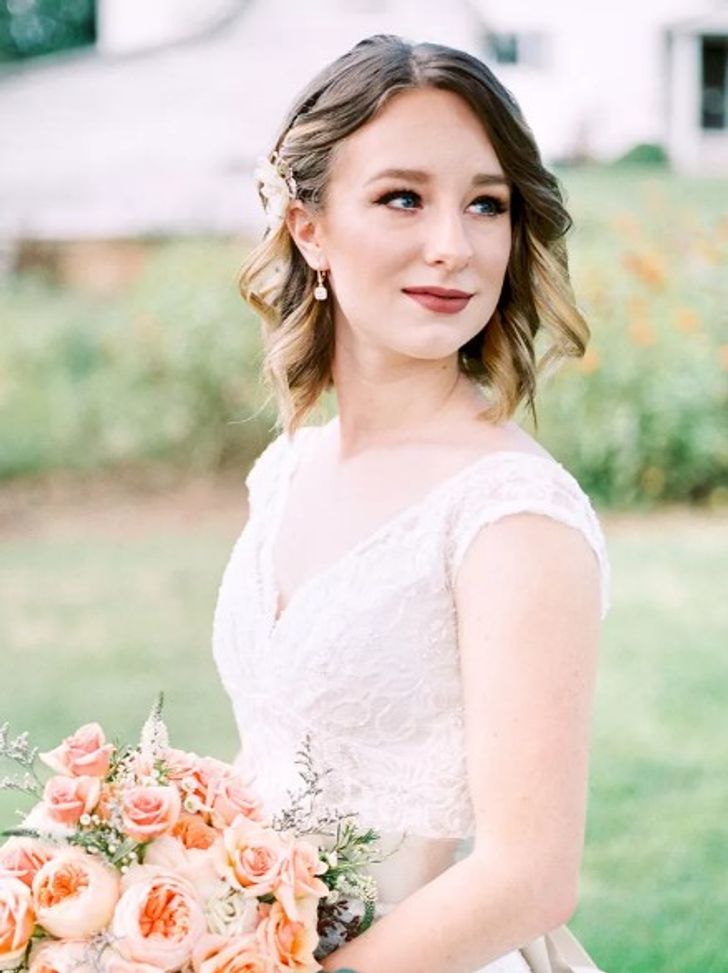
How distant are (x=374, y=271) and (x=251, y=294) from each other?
1.75 feet

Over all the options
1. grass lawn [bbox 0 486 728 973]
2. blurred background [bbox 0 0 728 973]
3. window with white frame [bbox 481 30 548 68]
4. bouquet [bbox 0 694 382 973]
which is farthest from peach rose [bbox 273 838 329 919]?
window with white frame [bbox 481 30 548 68]

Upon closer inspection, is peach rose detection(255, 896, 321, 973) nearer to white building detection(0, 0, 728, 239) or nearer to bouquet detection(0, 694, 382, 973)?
bouquet detection(0, 694, 382, 973)

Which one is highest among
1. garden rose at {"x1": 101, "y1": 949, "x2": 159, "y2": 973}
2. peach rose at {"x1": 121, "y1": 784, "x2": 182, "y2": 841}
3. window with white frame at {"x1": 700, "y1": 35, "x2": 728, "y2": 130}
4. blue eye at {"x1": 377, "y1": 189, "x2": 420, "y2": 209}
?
blue eye at {"x1": 377, "y1": 189, "x2": 420, "y2": 209}

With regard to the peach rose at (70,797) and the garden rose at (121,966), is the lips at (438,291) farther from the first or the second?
the garden rose at (121,966)

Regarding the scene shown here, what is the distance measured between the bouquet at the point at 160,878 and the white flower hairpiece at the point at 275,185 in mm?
823

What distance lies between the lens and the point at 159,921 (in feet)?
5.79

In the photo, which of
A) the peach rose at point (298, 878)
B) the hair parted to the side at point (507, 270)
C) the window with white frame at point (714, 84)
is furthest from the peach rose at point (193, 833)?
the window with white frame at point (714, 84)

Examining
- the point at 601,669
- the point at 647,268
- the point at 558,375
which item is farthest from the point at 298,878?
the point at 647,268

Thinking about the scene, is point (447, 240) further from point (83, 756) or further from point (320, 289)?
point (83, 756)

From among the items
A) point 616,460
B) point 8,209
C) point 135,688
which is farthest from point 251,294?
point 8,209

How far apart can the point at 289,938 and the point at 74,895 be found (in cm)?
24

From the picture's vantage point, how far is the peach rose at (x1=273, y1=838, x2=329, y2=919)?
1779 mm

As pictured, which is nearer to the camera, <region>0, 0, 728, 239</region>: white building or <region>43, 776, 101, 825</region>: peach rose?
<region>43, 776, 101, 825</region>: peach rose

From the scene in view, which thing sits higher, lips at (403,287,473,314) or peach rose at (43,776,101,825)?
lips at (403,287,473,314)
